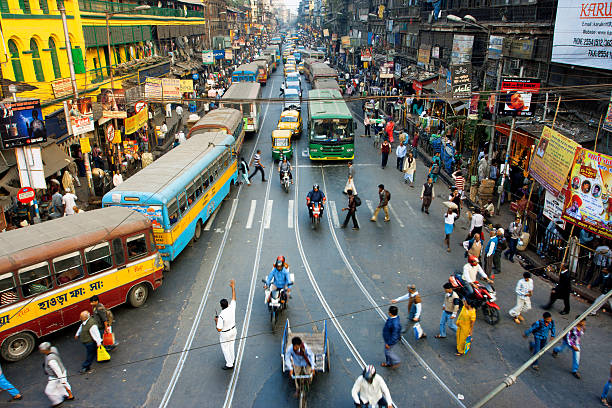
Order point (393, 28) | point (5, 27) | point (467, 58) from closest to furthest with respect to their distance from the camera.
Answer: point (5, 27) → point (467, 58) → point (393, 28)

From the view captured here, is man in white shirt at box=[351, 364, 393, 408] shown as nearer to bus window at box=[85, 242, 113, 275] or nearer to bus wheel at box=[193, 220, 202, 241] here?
bus window at box=[85, 242, 113, 275]

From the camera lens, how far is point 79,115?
18297 millimetres

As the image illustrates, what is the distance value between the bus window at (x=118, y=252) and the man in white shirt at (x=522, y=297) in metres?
10.2

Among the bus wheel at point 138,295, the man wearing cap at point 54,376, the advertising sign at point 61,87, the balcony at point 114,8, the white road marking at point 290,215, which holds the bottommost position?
the white road marking at point 290,215

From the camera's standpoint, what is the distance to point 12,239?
35.1ft

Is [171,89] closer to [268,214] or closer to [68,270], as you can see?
[268,214]

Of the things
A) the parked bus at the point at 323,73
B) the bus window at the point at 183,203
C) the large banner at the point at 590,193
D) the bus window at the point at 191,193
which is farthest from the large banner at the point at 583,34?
the parked bus at the point at 323,73

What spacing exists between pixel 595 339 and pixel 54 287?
13.0 meters

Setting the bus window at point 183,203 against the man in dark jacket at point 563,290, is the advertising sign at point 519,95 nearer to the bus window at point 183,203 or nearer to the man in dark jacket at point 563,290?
the man in dark jacket at point 563,290

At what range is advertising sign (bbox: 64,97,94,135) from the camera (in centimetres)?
1789

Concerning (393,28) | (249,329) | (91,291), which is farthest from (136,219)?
(393,28)

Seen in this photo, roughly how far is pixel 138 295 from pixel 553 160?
43.3 feet

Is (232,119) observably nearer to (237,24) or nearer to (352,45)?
(352,45)

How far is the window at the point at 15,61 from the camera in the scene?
21.9 m
